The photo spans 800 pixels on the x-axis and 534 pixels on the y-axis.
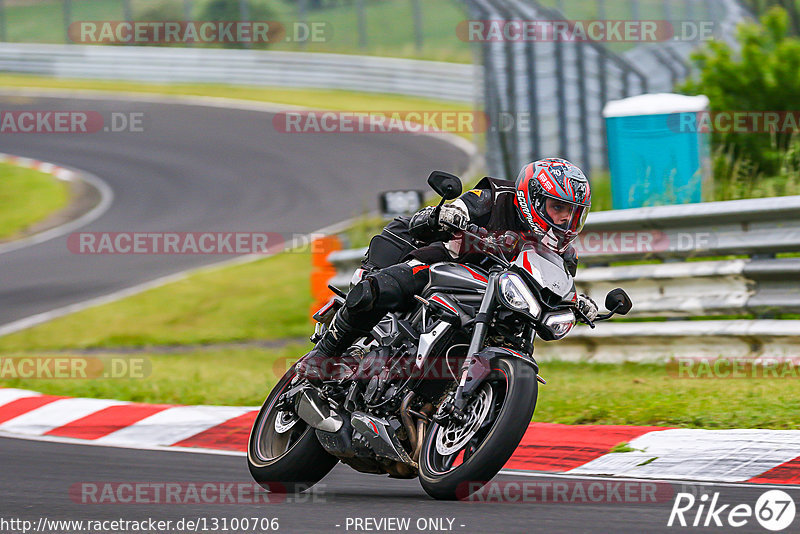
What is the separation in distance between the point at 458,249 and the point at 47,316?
9.62 meters

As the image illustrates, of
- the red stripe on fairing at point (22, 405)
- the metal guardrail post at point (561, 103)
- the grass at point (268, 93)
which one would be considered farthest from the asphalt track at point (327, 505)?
the grass at point (268, 93)

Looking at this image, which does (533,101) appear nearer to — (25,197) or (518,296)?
(518,296)

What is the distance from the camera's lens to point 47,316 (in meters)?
14.2

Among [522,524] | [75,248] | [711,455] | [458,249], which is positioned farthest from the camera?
[75,248]

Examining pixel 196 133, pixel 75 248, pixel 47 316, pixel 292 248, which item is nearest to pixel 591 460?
pixel 47 316

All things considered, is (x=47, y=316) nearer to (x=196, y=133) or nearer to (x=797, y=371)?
(x=797, y=371)

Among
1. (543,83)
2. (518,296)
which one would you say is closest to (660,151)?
(543,83)

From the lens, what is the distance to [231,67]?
3303 centimetres

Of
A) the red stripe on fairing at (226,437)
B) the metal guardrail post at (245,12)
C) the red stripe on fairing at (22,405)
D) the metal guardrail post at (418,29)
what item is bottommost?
the metal guardrail post at (418,29)

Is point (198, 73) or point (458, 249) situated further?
point (198, 73)

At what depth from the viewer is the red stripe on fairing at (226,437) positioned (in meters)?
7.70

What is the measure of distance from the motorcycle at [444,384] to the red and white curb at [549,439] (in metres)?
0.99

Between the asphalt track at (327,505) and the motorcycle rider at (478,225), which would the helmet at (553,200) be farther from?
the asphalt track at (327,505)

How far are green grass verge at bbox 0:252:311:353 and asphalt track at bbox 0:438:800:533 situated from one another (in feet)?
20.2
